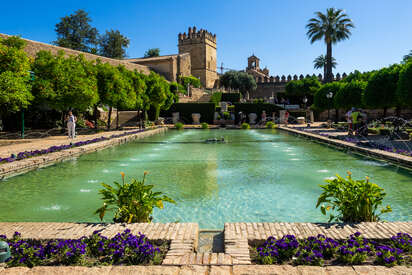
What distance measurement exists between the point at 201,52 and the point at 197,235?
6566cm

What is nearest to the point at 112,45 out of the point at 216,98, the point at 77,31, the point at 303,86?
the point at 77,31

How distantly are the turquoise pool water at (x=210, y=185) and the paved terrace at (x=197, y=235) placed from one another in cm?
108

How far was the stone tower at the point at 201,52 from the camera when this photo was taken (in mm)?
64812

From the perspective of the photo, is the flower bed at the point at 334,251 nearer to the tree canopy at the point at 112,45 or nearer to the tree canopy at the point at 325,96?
the tree canopy at the point at 325,96

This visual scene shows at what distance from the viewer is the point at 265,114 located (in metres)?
30.5

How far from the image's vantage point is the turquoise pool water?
15.7 ft

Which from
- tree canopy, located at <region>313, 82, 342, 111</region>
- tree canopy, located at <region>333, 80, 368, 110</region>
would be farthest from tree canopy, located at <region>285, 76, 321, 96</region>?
tree canopy, located at <region>333, 80, 368, 110</region>

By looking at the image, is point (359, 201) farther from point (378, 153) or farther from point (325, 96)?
point (325, 96)

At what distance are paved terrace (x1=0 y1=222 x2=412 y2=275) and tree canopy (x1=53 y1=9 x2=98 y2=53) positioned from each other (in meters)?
52.9

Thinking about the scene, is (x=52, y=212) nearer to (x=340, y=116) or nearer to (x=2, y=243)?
(x=2, y=243)

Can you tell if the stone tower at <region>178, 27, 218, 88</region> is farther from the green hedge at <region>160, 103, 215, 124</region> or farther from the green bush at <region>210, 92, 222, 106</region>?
the green hedge at <region>160, 103, 215, 124</region>

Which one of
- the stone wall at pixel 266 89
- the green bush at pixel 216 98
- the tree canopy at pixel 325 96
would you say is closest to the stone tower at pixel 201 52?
the stone wall at pixel 266 89

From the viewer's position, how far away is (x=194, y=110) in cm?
3209

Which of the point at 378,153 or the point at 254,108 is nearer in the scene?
the point at 378,153
